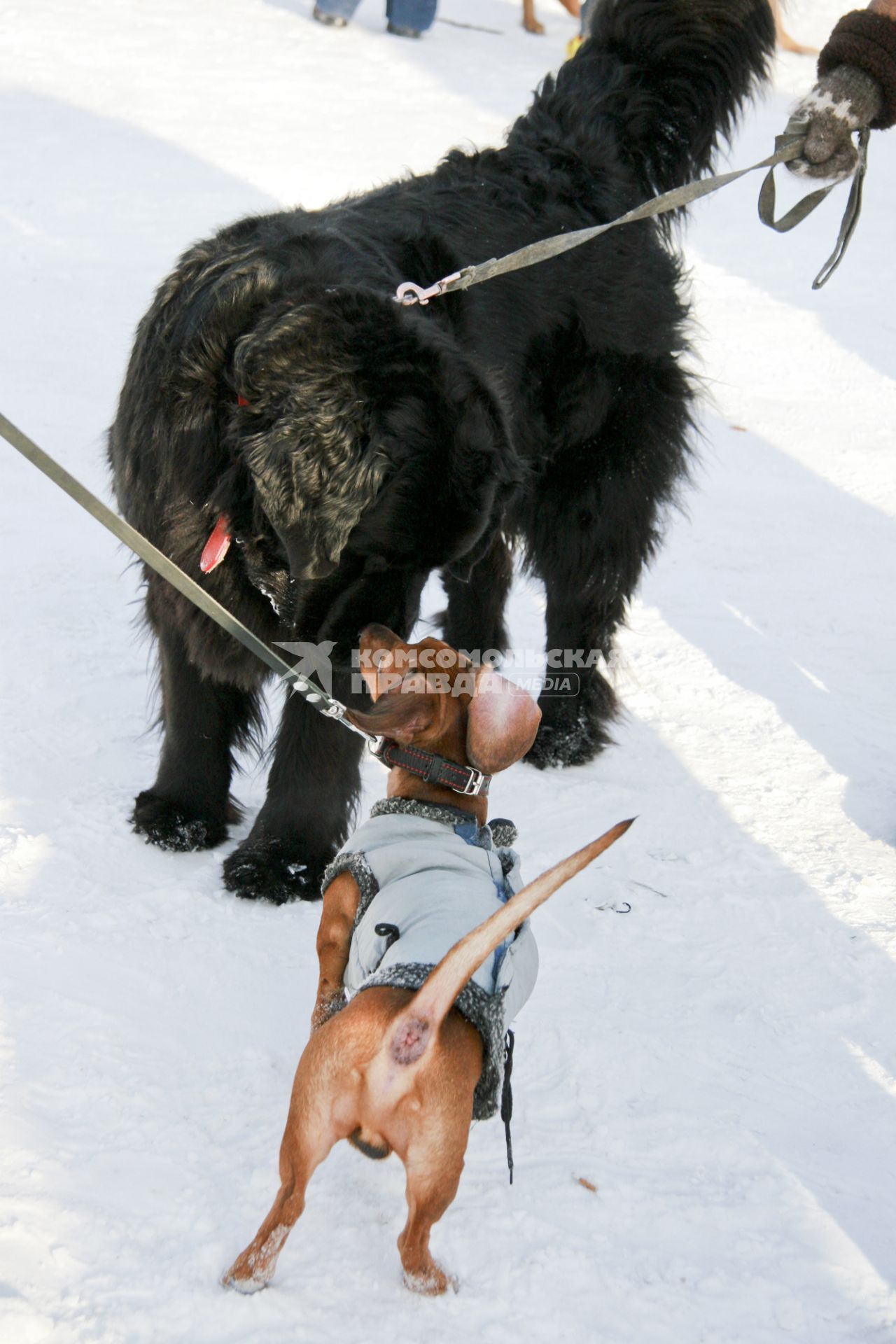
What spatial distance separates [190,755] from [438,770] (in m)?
0.74

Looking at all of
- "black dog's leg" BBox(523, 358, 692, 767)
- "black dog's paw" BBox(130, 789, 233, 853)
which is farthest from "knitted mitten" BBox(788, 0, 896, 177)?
"black dog's paw" BBox(130, 789, 233, 853)

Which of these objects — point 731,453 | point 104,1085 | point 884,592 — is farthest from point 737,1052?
point 731,453

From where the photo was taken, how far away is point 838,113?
2172 mm

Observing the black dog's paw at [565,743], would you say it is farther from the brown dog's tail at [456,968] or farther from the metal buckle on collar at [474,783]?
the brown dog's tail at [456,968]

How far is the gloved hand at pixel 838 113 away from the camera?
7.13ft

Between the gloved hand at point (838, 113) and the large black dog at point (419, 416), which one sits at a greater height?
the gloved hand at point (838, 113)

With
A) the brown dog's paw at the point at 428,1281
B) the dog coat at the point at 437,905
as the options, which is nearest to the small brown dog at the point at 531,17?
the dog coat at the point at 437,905

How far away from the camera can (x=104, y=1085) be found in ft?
5.25

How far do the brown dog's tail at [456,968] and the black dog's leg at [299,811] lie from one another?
0.87 metres

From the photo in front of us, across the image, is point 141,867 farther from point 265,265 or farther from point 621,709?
point 621,709

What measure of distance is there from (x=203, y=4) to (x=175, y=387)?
21.2 feet

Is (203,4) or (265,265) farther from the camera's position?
(203,4)

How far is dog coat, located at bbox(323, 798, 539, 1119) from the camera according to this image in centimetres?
136

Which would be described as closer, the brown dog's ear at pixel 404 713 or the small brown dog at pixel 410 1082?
the small brown dog at pixel 410 1082
